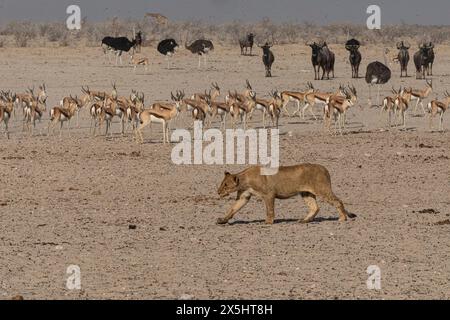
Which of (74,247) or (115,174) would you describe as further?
(115,174)

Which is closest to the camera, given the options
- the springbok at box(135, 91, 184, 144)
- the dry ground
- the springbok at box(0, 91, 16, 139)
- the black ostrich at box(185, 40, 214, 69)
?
the dry ground

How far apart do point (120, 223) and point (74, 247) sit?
1.81 m

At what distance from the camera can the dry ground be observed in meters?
10.5

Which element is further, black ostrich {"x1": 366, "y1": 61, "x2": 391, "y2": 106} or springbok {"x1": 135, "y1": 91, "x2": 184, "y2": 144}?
black ostrich {"x1": 366, "y1": 61, "x2": 391, "y2": 106}

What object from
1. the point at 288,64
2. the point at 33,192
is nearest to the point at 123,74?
the point at 288,64

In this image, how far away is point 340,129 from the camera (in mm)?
25422

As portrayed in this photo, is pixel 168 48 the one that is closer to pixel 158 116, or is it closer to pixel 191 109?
pixel 191 109

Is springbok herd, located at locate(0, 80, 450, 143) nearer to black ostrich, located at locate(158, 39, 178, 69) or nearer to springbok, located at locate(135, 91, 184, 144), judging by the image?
springbok, located at locate(135, 91, 184, 144)

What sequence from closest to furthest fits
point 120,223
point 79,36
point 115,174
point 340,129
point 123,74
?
1. point 120,223
2. point 115,174
3. point 340,129
4. point 123,74
5. point 79,36

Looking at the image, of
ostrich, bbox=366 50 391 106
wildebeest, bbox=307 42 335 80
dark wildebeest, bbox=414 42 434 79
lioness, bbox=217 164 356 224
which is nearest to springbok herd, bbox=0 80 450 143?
ostrich, bbox=366 50 391 106

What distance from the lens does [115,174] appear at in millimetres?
19109
